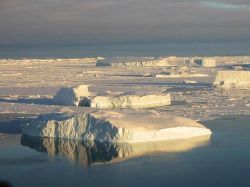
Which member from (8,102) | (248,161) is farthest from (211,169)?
(8,102)

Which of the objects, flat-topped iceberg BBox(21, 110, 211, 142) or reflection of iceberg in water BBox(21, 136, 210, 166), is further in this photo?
flat-topped iceberg BBox(21, 110, 211, 142)

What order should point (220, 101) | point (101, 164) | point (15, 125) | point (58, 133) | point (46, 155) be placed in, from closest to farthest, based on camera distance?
point (101, 164) → point (46, 155) → point (58, 133) → point (15, 125) → point (220, 101)

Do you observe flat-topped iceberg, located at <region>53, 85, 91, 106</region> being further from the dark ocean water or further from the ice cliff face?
the dark ocean water

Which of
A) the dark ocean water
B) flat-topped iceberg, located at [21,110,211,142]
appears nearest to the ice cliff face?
flat-topped iceberg, located at [21,110,211,142]

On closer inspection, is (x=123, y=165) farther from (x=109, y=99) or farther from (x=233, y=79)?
(x=233, y=79)

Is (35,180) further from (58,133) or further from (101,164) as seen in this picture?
(58,133)

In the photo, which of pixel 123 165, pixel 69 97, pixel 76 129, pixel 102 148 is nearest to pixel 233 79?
pixel 69 97

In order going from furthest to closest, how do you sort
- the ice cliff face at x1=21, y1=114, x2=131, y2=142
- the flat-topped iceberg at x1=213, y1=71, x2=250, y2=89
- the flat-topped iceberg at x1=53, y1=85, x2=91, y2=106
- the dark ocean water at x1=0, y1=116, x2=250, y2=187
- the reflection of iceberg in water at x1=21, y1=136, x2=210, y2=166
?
the flat-topped iceberg at x1=213, y1=71, x2=250, y2=89 < the flat-topped iceberg at x1=53, y1=85, x2=91, y2=106 < the ice cliff face at x1=21, y1=114, x2=131, y2=142 < the reflection of iceberg in water at x1=21, y1=136, x2=210, y2=166 < the dark ocean water at x1=0, y1=116, x2=250, y2=187
